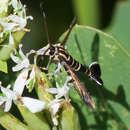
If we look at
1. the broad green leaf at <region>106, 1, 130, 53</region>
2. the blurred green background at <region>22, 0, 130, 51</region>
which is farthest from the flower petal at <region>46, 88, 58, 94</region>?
the blurred green background at <region>22, 0, 130, 51</region>

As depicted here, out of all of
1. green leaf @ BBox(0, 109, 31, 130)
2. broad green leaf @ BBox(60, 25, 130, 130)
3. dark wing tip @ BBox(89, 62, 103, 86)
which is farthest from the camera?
broad green leaf @ BBox(60, 25, 130, 130)

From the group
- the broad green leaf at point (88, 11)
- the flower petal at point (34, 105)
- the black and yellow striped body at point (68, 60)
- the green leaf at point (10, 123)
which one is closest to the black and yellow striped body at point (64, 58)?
the black and yellow striped body at point (68, 60)

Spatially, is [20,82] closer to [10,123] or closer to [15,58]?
[15,58]

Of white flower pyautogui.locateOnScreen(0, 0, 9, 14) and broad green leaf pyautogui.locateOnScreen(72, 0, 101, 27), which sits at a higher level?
white flower pyautogui.locateOnScreen(0, 0, 9, 14)

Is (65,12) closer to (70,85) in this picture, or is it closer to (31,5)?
(31,5)

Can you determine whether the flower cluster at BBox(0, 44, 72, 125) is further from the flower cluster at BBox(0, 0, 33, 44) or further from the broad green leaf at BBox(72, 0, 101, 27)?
the broad green leaf at BBox(72, 0, 101, 27)

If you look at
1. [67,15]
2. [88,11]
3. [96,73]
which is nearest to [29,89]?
[96,73]
